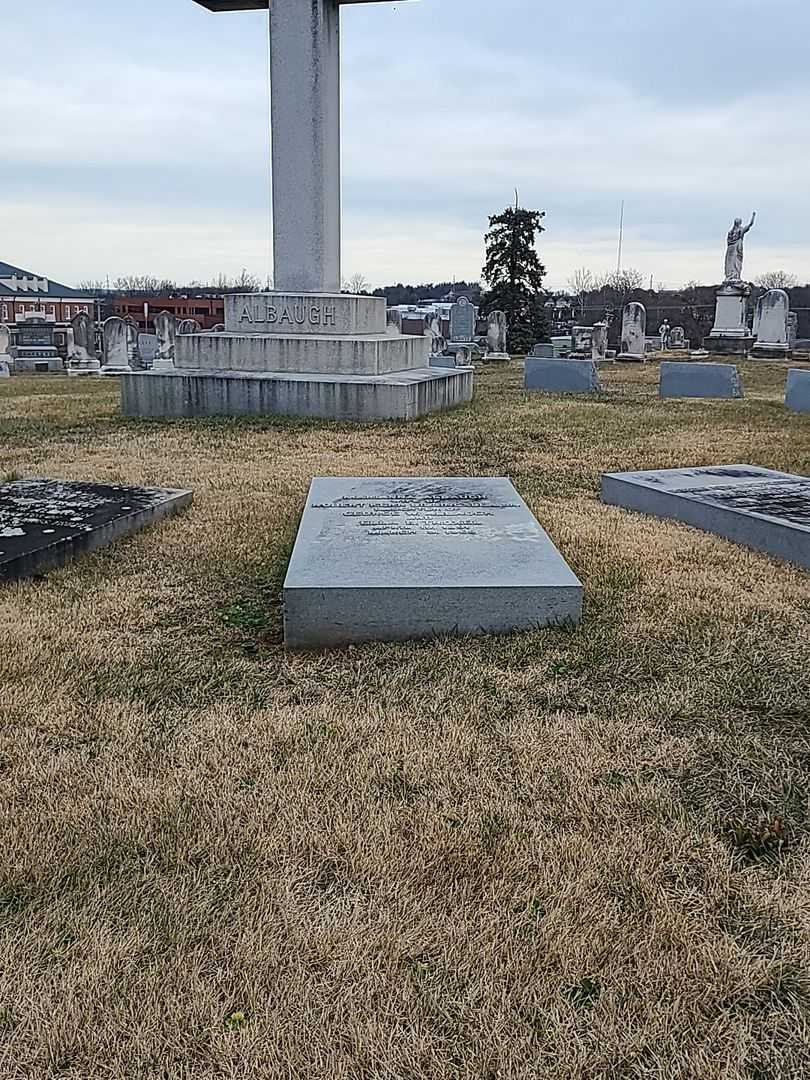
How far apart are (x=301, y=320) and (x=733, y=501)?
20.6 feet

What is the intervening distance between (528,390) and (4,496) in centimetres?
1021

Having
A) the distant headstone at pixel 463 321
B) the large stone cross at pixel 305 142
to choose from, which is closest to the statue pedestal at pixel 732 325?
the distant headstone at pixel 463 321

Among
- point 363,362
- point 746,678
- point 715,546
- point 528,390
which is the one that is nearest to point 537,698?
point 746,678

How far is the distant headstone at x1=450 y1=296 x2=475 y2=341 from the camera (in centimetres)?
2673

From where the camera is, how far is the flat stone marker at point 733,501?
4.29 meters

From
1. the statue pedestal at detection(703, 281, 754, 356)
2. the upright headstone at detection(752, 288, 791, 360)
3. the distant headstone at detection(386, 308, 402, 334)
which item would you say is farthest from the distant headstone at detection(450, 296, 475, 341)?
the upright headstone at detection(752, 288, 791, 360)

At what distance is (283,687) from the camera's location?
2.84 m

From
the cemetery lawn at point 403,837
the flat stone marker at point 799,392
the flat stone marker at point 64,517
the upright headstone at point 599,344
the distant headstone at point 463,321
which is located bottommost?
the cemetery lawn at point 403,837

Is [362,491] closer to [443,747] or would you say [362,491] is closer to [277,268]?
[443,747]

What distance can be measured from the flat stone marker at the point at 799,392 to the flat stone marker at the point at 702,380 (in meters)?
1.61

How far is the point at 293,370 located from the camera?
9766 millimetres

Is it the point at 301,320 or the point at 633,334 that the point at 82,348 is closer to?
the point at 301,320

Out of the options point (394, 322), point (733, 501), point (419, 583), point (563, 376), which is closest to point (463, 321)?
point (394, 322)

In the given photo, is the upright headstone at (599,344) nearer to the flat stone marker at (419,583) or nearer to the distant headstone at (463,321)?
the distant headstone at (463,321)
